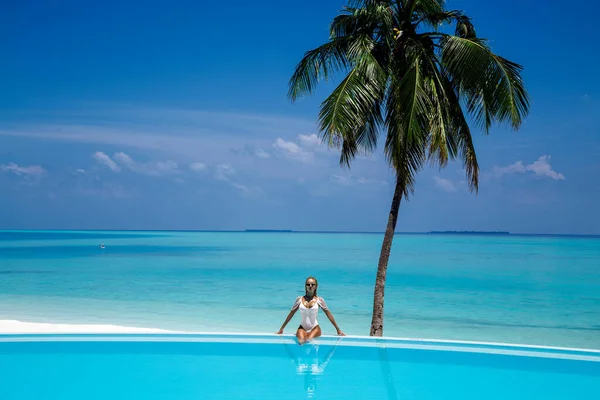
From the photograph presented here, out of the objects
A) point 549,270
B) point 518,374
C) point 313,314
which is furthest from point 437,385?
point 549,270

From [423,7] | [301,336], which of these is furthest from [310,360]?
[423,7]

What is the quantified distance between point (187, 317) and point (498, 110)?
1125 cm

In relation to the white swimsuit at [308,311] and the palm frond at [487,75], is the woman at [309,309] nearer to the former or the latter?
the white swimsuit at [308,311]

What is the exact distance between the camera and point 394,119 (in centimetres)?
855

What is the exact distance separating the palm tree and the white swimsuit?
1904 millimetres

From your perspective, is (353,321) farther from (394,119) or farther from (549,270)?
(549,270)

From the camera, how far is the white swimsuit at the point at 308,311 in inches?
280

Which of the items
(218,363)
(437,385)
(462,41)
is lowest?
(437,385)

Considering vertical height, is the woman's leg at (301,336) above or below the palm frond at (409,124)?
below

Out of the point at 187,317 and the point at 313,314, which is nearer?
the point at 313,314

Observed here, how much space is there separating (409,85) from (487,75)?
1.05 meters

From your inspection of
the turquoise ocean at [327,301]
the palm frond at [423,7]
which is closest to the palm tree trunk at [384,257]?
the palm frond at [423,7]

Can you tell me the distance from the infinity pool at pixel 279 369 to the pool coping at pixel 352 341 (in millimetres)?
12

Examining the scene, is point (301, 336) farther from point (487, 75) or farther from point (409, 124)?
point (487, 75)
